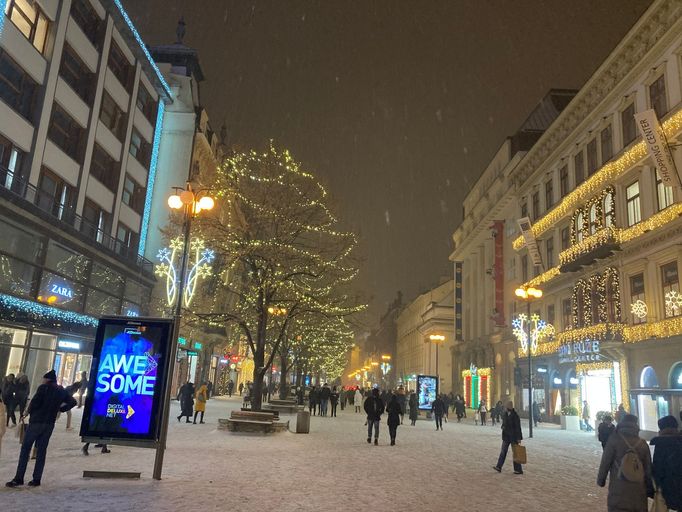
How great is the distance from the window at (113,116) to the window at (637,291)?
2900 cm

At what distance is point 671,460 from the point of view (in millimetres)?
6332

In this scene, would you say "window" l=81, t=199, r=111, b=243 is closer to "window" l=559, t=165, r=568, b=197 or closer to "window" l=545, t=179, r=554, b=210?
"window" l=559, t=165, r=568, b=197

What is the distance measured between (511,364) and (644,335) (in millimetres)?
21130

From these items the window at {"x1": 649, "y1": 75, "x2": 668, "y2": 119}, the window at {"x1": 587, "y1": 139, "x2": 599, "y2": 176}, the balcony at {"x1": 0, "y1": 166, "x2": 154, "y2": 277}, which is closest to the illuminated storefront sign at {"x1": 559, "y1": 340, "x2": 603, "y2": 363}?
the window at {"x1": 587, "y1": 139, "x2": 599, "y2": 176}

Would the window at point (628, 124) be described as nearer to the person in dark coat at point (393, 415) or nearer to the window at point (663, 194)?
the window at point (663, 194)

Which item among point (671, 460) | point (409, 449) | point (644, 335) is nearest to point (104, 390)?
point (671, 460)

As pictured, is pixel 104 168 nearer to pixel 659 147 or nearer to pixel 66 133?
pixel 66 133

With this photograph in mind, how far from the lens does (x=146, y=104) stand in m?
36.7

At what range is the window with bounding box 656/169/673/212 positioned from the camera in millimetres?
25391

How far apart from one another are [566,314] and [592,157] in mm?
10222

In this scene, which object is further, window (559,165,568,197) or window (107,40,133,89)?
window (559,165,568,197)

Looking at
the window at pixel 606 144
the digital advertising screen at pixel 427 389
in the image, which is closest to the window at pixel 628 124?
the window at pixel 606 144

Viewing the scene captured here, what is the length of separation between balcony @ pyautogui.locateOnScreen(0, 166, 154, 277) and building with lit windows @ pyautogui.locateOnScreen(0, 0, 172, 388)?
6 centimetres

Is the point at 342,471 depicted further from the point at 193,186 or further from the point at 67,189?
the point at 67,189
